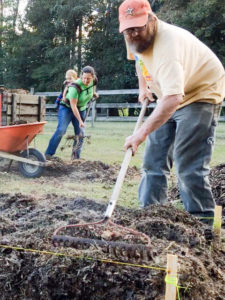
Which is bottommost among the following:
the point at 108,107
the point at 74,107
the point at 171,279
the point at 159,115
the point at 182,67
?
the point at 108,107

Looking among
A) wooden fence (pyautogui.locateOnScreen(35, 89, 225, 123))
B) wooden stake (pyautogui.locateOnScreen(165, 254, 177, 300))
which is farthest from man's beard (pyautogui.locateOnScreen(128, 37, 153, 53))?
wooden fence (pyautogui.locateOnScreen(35, 89, 225, 123))

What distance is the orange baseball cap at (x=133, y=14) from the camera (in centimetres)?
289

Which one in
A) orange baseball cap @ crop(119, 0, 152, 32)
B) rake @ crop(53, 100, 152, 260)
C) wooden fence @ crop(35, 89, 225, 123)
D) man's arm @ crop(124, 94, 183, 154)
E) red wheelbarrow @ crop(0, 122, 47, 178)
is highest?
orange baseball cap @ crop(119, 0, 152, 32)

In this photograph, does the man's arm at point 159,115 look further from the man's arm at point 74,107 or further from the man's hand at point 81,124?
the man's hand at point 81,124

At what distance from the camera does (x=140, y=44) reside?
3.05m

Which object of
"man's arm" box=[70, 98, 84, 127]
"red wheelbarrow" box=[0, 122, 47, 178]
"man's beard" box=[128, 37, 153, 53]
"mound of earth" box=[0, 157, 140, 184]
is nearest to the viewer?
"man's beard" box=[128, 37, 153, 53]

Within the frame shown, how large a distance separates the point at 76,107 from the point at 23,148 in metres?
1.47

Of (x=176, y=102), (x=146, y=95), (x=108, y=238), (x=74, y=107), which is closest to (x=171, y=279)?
(x=108, y=238)

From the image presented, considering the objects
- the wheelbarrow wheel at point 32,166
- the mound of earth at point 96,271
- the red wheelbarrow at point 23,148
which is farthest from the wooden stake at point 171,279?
the wheelbarrow wheel at point 32,166

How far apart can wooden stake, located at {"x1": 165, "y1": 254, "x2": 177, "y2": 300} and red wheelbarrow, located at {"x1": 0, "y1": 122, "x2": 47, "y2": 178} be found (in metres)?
4.29

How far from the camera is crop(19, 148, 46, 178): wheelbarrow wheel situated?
257 inches

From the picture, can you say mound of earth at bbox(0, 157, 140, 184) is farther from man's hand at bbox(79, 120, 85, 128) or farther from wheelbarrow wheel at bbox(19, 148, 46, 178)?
man's hand at bbox(79, 120, 85, 128)

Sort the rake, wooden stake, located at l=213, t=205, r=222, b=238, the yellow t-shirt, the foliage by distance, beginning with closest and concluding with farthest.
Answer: the rake → the yellow t-shirt → wooden stake, located at l=213, t=205, r=222, b=238 → the foliage

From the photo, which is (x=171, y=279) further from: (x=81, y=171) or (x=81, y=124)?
(x=81, y=124)
